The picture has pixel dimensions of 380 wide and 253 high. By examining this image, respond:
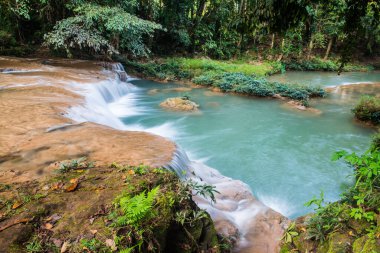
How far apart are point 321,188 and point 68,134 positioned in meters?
5.36

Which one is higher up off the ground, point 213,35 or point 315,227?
point 213,35

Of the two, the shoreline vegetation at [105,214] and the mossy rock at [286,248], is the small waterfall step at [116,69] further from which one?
the mossy rock at [286,248]

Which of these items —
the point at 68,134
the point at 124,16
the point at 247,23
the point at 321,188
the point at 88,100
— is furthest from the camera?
the point at 124,16

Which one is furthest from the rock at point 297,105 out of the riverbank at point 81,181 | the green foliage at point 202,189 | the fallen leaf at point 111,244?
the fallen leaf at point 111,244

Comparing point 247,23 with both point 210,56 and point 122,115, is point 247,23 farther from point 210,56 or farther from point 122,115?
point 210,56

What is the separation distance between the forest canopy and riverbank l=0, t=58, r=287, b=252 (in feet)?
7.43

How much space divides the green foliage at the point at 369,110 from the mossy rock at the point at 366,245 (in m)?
7.84

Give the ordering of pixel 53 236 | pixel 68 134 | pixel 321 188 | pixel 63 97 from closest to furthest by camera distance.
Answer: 1. pixel 53 236
2. pixel 68 134
3. pixel 321 188
4. pixel 63 97

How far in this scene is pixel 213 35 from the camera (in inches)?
872

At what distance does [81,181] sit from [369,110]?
31.5 feet

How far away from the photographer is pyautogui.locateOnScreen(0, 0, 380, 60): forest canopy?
3.00 meters

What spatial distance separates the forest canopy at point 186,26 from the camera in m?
3.00

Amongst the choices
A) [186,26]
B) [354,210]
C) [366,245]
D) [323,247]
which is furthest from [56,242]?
[186,26]

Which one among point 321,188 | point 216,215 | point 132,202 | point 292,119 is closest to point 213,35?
point 292,119
